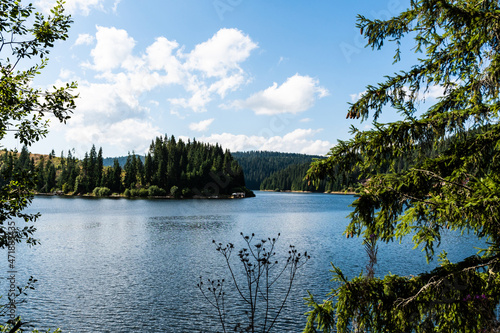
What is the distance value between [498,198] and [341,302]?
9.20ft

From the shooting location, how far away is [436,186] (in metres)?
5.76

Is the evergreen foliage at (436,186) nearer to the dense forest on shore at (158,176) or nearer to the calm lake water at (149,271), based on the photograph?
the calm lake water at (149,271)

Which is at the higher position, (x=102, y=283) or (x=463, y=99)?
(x=463, y=99)

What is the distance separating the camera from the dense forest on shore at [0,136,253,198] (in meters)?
130

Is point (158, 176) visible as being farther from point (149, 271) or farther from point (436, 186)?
point (436, 186)

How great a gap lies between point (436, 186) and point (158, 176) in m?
130

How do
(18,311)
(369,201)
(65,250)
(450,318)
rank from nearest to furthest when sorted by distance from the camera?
1. (450,318)
2. (369,201)
3. (18,311)
4. (65,250)

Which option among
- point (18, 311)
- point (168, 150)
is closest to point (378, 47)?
→ point (18, 311)

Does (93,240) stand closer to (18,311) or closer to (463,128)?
(18,311)

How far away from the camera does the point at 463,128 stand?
5.45 metres

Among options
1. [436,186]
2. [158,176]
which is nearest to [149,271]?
[436,186]

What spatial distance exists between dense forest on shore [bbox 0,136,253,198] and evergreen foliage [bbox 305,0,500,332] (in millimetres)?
125496

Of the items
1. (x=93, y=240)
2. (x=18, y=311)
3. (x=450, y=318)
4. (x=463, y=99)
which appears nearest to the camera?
(x=450, y=318)

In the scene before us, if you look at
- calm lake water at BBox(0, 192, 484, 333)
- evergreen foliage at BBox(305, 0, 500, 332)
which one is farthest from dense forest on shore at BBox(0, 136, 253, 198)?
evergreen foliage at BBox(305, 0, 500, 332)
